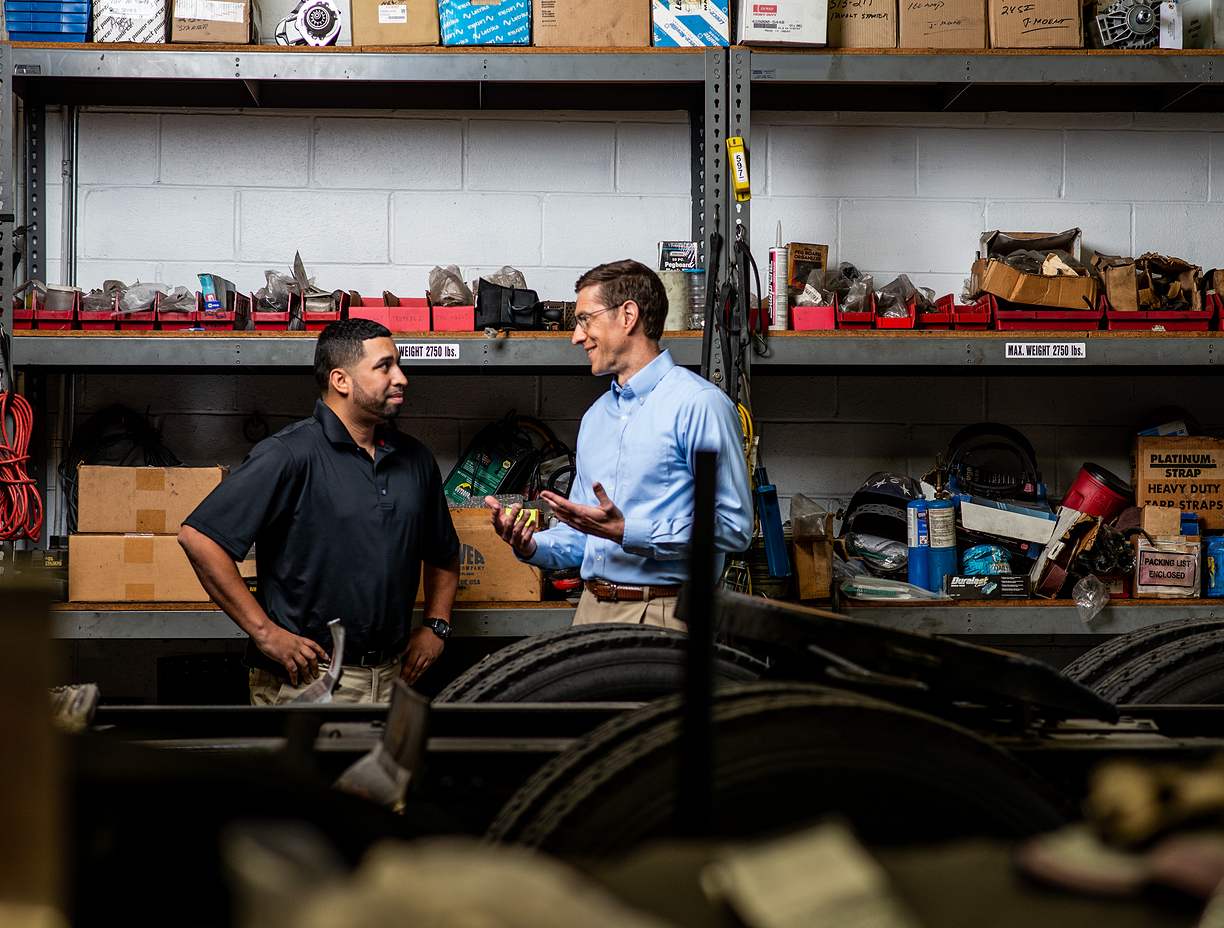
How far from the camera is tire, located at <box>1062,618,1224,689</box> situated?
6.69 feet

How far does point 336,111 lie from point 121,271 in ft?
3.20

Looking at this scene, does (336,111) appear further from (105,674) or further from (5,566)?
(105,674)

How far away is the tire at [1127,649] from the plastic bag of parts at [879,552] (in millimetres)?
1224

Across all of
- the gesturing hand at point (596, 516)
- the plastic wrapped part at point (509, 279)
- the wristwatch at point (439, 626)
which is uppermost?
the plastic wrapped part at point (509, 279)

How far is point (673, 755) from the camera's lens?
2.97 feet

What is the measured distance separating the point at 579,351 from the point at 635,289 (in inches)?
12.5

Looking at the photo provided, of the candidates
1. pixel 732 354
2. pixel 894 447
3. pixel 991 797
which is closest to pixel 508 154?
pixel 732 354

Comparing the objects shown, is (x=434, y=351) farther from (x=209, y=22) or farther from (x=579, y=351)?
(x=209, y=22)

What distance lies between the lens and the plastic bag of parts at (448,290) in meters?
3.18

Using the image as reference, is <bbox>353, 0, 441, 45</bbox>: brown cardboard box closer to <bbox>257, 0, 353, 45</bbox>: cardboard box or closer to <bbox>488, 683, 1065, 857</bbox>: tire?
<bbox>257, 0, 353, 45</bbox>: cardboard box

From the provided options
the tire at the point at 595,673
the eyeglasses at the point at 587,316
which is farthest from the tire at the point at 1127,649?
the eyeglasses at the point at 587,316

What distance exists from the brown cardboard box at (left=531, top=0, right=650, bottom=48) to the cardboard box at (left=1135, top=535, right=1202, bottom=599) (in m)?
2.22

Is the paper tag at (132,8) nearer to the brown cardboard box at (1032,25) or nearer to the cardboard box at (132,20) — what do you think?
the cardboard box at (132,20)

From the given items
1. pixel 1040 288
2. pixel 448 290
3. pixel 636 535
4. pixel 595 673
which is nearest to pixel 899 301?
pixel 1040 288
